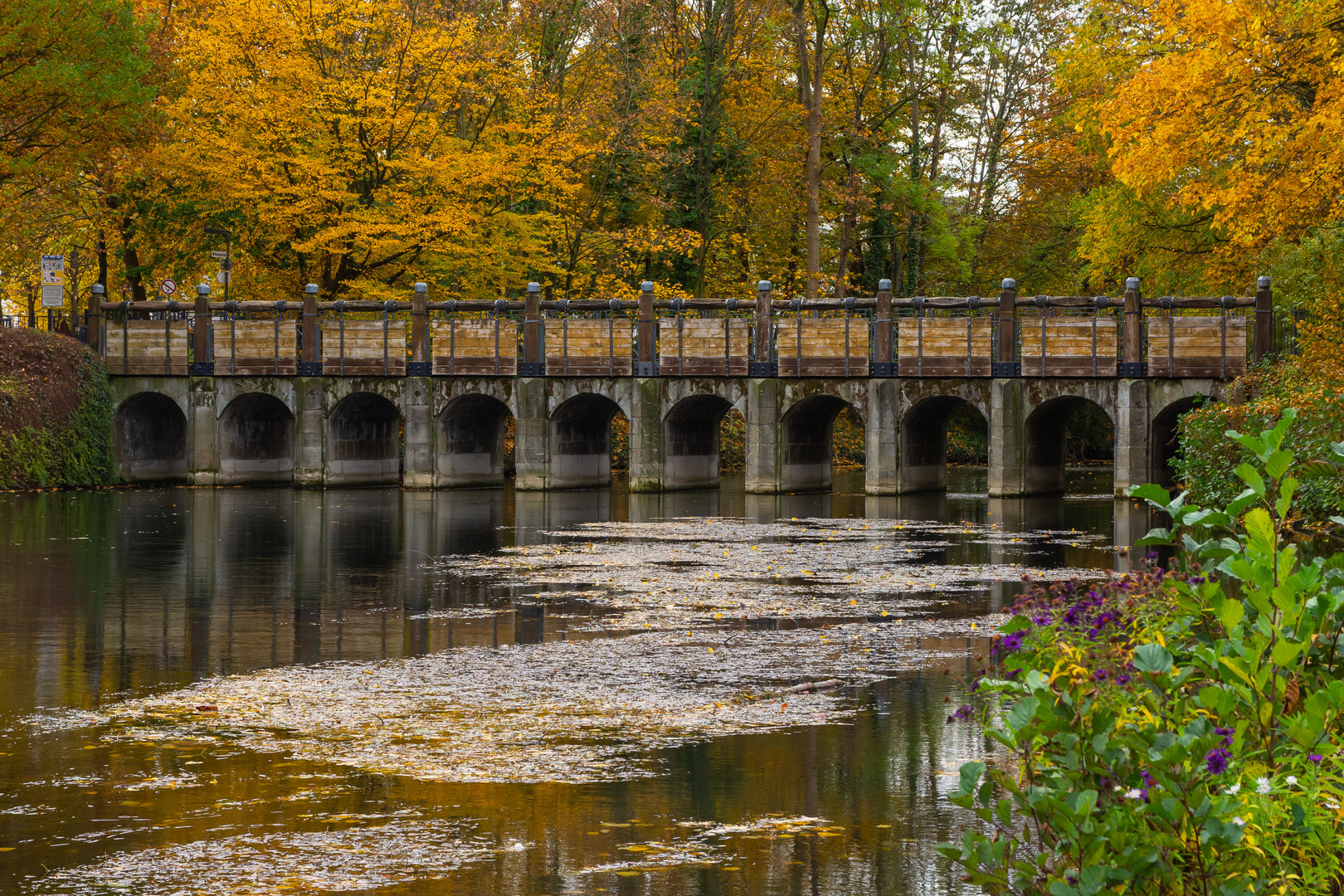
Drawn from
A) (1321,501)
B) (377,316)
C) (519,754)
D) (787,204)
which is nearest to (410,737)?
(519,754)

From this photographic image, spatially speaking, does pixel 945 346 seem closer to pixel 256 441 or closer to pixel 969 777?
pixel 256 441

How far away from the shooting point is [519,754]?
35.1 ft

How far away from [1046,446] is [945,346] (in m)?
3.99

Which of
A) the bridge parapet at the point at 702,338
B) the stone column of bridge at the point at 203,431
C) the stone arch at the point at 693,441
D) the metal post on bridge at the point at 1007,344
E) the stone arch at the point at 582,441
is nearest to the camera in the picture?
the bridge parapet at the point at 702,338

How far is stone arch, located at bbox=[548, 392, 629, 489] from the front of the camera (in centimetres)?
4344

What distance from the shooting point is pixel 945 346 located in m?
39.2

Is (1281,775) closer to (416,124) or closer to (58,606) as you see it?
(58,606)

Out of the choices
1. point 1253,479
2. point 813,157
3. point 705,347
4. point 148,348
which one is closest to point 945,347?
point 705,347

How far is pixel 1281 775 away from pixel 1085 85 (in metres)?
41.5

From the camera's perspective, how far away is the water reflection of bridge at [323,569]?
15.4 metres

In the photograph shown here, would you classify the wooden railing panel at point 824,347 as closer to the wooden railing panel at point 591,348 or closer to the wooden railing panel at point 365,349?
the wooden railing panel at point 591,348

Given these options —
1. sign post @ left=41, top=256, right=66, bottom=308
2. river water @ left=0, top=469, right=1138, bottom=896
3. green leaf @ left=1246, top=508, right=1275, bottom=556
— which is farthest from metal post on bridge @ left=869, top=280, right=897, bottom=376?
green leaf @ left=1246, top=508, right=1275, bottom=556

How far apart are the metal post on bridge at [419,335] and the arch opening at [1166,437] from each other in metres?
18.3

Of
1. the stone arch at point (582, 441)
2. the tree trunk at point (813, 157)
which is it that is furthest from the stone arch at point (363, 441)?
the tree trunk at point (813, 157)
